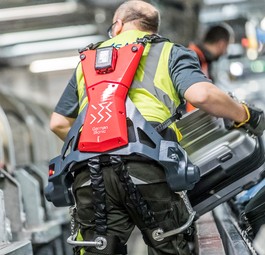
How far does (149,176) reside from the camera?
130 inches

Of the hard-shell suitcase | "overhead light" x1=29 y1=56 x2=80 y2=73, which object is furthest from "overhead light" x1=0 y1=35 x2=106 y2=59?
the hard-shell suitcase

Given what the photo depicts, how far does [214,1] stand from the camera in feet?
46.0

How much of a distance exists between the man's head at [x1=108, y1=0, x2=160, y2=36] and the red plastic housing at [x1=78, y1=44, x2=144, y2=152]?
281 millimetres

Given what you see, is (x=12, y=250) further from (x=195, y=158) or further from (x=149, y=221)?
(x=195, y=158)

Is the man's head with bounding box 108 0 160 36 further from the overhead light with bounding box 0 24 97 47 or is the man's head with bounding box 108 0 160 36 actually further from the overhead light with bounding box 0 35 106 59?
the overhead light with bounding box 0 35 106 59

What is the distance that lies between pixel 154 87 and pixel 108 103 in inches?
9.9

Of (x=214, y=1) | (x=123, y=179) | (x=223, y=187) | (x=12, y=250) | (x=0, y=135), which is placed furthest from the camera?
(x=214, y=1)

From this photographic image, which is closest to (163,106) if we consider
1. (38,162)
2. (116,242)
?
(116,242)

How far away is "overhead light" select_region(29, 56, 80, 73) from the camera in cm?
1825

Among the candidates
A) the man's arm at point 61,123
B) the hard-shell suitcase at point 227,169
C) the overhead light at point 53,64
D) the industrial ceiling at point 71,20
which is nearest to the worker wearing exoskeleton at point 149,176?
the man's arm at point 61,123

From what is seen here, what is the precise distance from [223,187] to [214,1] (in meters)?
10.3

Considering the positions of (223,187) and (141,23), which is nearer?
(141,23)

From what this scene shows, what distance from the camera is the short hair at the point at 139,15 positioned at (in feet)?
12.2

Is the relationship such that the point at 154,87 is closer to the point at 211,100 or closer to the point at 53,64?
the point at 211,100
